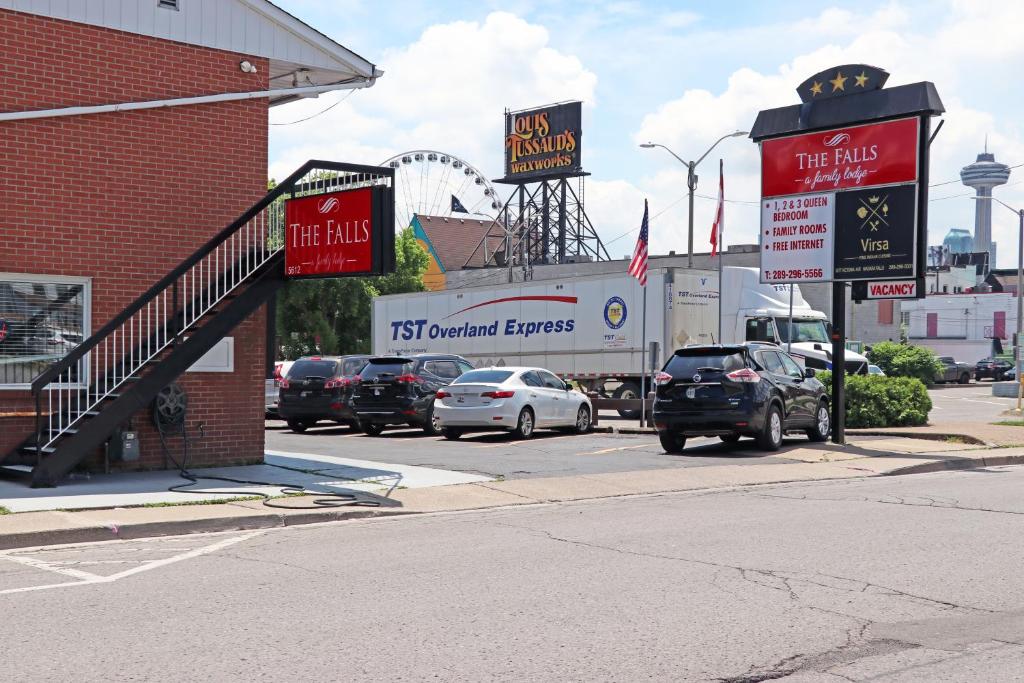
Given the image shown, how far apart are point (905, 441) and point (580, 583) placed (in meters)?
14.8

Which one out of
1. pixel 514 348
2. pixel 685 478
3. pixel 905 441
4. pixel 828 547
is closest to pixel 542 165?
pixel 514 348

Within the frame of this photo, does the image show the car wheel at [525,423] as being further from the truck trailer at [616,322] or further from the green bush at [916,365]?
the green bush at [916,365]

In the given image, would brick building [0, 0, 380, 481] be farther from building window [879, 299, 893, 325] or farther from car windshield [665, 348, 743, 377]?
building window [879, 299, 893, 325]

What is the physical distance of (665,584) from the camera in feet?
27.2

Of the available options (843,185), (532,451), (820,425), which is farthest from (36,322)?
(820,425)

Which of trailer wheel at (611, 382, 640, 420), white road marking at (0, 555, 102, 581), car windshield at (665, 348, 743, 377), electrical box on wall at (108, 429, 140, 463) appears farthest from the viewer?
trailer wheel at (611, 382, 640, 420)

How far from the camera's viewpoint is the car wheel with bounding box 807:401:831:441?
71.2 feet

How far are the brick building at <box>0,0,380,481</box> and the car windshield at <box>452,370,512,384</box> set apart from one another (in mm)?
6664

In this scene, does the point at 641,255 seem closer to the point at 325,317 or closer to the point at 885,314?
the point at 325,317

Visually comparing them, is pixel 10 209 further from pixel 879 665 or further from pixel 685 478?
pixel 879 665

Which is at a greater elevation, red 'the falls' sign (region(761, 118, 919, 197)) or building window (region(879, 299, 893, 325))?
red 'the falls' sign (region(761, 118, 919, 197))

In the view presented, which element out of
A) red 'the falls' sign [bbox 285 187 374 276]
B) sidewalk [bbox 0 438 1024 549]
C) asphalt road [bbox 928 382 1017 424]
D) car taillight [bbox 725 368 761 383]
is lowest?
asphalt road [bbox 928 382 1017 424]

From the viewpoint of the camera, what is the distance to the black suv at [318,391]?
25766 mm

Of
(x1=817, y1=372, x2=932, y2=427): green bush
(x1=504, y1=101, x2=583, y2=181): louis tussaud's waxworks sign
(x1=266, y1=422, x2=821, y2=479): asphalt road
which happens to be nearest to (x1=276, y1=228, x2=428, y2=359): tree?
(x1=504, y1=101, x2=583, y2=181): louis tussaud's waxworks sign
